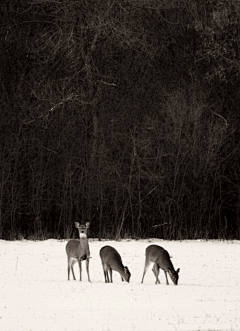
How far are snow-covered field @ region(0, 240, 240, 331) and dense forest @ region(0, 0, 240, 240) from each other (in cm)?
469

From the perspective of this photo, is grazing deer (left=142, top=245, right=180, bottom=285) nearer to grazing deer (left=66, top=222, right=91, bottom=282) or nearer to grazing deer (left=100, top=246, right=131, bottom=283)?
grazing deer (left=100, top=246, right=131, bottom=283)

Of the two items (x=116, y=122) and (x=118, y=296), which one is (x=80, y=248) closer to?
(x=118, y=296)

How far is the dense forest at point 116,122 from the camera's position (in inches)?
1150

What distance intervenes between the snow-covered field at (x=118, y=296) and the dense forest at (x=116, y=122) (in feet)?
15.4

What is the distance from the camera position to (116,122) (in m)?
30.5

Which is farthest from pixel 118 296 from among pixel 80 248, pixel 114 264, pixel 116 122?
pixel 116 122

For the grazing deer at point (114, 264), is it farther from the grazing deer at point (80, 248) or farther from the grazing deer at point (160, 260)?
the grazing deer at point (160, 260)

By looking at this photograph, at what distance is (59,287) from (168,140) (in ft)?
43.1

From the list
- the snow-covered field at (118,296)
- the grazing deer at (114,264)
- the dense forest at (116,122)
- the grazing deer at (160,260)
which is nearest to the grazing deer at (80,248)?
the grazing deer at (114,264)

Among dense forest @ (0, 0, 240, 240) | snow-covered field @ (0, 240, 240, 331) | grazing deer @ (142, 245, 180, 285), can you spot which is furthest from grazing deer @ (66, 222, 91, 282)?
dense forest @ (0, 0, 240, 240)

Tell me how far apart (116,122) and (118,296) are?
1565 centimetres

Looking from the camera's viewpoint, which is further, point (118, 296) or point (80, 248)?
point (80, 248)

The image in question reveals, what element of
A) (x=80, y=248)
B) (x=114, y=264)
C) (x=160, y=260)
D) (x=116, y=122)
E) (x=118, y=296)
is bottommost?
(x=118, y=296)

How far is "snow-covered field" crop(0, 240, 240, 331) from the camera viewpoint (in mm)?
12477
